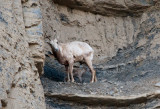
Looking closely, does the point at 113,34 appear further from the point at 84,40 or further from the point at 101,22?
the point at 84,40

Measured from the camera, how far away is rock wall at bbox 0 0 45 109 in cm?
583

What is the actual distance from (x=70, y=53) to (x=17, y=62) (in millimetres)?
3844

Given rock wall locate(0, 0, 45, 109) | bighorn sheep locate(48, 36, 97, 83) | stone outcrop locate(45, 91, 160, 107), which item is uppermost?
rock wall locate(0, 0, 45, 109)

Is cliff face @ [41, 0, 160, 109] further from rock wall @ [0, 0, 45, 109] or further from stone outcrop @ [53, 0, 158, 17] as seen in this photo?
rock wall @ [0, 0, 45, 109]

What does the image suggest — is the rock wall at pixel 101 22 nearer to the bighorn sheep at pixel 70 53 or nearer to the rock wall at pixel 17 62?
the bighorn sheep at pixel 70 53

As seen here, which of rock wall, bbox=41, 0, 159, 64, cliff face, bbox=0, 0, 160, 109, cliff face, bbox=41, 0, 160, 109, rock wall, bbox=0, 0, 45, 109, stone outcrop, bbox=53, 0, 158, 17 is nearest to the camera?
rock wall, bbox=0, 0, 45, 109

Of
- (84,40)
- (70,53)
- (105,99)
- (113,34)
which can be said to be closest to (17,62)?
(105,99)

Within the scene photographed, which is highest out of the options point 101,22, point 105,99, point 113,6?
point 113,6

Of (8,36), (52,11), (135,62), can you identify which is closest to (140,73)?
(135,62)

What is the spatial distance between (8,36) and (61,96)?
2939 mm

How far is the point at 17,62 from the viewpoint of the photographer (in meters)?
6.34

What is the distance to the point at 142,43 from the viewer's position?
471 inches

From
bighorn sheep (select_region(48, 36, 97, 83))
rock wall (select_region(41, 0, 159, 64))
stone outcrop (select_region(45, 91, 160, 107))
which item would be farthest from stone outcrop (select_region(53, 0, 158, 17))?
stone outcrop (select_region(45, 91, 160, 107))

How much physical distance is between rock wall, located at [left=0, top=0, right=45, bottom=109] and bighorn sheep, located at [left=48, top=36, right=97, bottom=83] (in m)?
2.08
